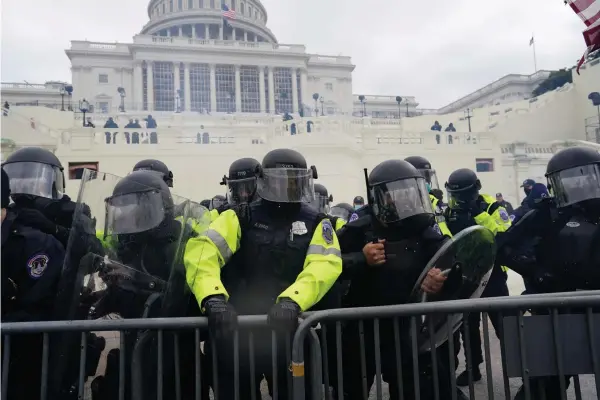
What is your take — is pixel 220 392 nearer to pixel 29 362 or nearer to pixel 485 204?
pixel 29 362

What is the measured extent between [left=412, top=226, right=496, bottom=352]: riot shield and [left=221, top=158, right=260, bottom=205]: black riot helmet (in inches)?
108

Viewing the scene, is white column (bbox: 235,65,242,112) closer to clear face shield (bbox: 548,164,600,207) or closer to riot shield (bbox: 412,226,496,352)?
clear face shield (bbox: 548,164,600,207)

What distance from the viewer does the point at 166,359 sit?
2.51 metres

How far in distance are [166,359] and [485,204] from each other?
12.2 ft

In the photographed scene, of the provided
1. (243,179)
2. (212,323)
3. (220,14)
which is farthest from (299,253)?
(220,14)

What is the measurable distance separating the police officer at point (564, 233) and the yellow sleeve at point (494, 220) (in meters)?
0.99

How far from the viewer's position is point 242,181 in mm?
5445

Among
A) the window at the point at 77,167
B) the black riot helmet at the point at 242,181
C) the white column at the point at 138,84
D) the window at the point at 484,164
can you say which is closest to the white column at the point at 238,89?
the white column at the point at 138,84

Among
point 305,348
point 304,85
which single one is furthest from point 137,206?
point 304,85

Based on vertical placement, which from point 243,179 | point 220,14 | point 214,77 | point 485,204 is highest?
point 220,14

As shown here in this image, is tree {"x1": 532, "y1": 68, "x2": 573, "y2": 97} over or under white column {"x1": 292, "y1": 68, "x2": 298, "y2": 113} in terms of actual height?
under

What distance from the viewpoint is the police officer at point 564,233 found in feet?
10.7

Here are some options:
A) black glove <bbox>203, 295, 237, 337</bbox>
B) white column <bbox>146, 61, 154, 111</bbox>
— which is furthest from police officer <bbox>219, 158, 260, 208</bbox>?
white column <bbox>146, 61, 154, 111</bbox>

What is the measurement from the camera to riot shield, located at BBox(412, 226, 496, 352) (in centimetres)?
280
